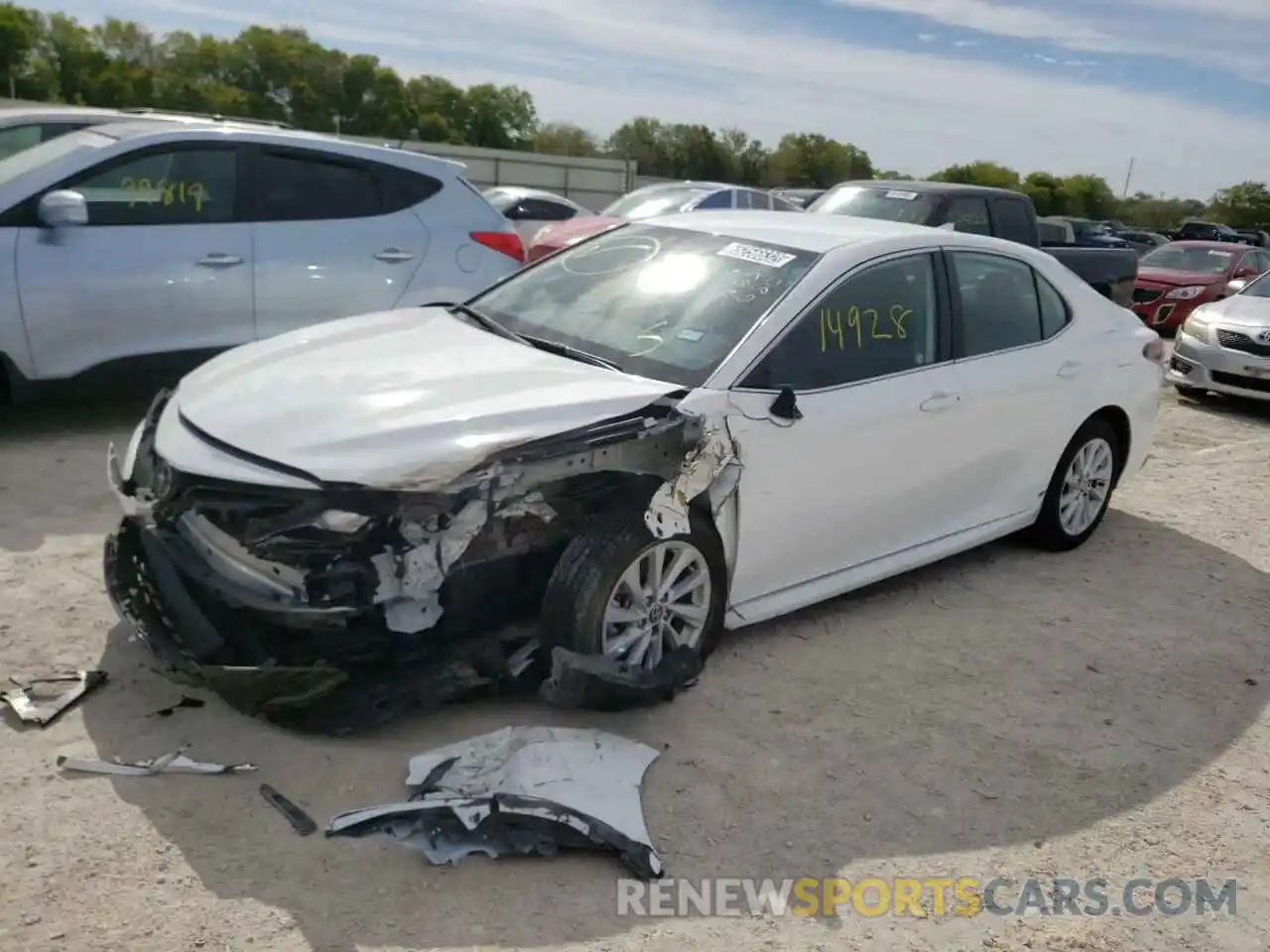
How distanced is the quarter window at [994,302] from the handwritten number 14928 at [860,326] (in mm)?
424

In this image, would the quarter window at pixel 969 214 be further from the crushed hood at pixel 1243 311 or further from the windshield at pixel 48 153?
the windshield at pixel 48 153

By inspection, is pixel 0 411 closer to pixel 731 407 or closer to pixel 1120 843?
pixel 731 407

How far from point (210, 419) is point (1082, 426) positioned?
163 inches

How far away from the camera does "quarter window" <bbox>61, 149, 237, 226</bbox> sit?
6230 mm

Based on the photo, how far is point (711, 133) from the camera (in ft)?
257

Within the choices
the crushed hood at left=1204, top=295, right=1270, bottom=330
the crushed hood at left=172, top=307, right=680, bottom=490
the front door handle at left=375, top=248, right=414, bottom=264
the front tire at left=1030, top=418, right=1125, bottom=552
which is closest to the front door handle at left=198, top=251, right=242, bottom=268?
the front door handle at left=375, top=248, right=414, bottom=264

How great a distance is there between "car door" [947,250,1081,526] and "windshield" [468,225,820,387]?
960mm

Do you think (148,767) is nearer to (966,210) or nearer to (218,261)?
(218,261)

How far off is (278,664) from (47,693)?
86cm

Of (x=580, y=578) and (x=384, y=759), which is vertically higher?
(x=580, y=578)

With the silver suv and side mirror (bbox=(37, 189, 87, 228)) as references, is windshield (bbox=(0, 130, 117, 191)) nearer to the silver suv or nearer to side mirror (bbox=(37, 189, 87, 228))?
side mirror (bbox=(37, 189, 87, 228))

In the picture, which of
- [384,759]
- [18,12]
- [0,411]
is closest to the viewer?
[384,759]

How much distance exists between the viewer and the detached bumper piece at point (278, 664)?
329cm

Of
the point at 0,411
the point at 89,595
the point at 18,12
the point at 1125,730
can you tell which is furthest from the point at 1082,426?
the point at 18,12
